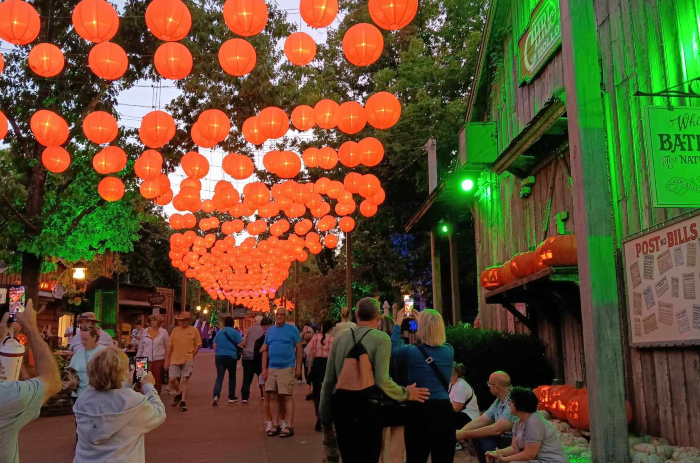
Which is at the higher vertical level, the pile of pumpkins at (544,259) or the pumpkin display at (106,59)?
the pumpkin display at (106,59)

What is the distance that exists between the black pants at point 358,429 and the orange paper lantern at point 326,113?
896 cm

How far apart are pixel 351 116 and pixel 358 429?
859 centimetres

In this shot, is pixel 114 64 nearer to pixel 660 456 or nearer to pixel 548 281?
pixel 548 281

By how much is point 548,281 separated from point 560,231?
140 cm

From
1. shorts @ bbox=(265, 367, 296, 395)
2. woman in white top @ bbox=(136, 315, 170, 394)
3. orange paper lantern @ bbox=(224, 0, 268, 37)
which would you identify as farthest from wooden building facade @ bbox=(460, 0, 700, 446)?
woman in white top @ bbox=(136, 315, 170, 394)

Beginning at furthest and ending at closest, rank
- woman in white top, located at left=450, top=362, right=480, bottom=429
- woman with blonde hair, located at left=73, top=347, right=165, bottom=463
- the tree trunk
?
the tree trunk → woman in white top, located at left=450, top=362, right=480, bottom=429 → woman with blonde hair, located at left=73, top=347, right=165, bottom=463

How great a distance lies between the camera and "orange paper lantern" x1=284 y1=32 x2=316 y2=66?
37.3 ft

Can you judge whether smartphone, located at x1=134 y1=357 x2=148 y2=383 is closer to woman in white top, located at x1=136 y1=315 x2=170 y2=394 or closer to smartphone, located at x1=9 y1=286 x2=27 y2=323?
smartphone, located at x1=9 y1=286 x2=27 y2=323

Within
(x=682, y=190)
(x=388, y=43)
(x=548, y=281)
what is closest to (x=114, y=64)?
(x=548, y=281)

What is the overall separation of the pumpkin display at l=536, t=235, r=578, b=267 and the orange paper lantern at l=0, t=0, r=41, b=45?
8493 millimetres

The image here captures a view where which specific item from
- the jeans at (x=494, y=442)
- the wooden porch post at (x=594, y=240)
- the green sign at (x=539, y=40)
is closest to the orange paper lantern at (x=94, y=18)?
the wooden porch post at (x=594, y=240)

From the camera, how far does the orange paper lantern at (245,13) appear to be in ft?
31.8

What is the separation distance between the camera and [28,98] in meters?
18.9

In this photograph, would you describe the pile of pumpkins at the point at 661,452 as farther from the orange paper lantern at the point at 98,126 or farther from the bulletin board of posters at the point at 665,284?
the orange paper lantern at the point at 98,126
